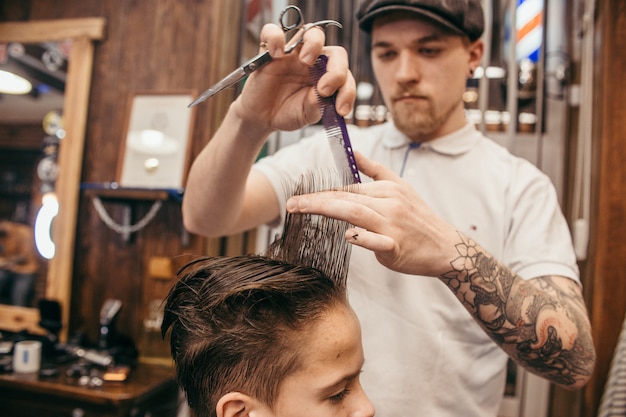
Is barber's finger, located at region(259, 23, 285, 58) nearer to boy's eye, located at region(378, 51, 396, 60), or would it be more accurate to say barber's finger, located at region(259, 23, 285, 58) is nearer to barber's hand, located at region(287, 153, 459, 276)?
barber's hand, located at region(287, 153, 459, 276)

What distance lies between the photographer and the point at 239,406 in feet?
2.82

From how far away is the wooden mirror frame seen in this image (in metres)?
2.62

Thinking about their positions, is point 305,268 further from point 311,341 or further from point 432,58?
point 432,58

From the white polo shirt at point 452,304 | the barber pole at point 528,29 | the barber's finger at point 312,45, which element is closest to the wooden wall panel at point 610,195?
the barber pole at point 528,29

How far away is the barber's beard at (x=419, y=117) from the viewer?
1300 millimetres

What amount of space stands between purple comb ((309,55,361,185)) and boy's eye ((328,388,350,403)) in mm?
423

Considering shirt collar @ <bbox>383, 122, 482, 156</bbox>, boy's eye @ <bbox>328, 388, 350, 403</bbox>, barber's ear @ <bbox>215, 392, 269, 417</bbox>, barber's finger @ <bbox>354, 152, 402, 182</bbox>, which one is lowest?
barber's ear @ <bbox>215, 392, 269, 417</bbox>

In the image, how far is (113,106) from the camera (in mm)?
2643

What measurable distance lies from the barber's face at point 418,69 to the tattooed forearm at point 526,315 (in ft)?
1.71

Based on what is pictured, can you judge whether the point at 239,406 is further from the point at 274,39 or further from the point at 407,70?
the point at 407,70

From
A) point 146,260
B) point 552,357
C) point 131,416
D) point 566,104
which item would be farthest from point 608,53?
point 131,416

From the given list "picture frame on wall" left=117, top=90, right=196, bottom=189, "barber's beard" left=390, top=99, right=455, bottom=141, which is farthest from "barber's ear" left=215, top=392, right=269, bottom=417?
"picture frame on wall" left=117, top=90, right=196, bottom=189

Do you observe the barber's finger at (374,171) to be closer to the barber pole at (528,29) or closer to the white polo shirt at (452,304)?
the white polo shirt at (452,304)

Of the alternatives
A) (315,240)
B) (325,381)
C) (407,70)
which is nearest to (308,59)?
(315,240)
